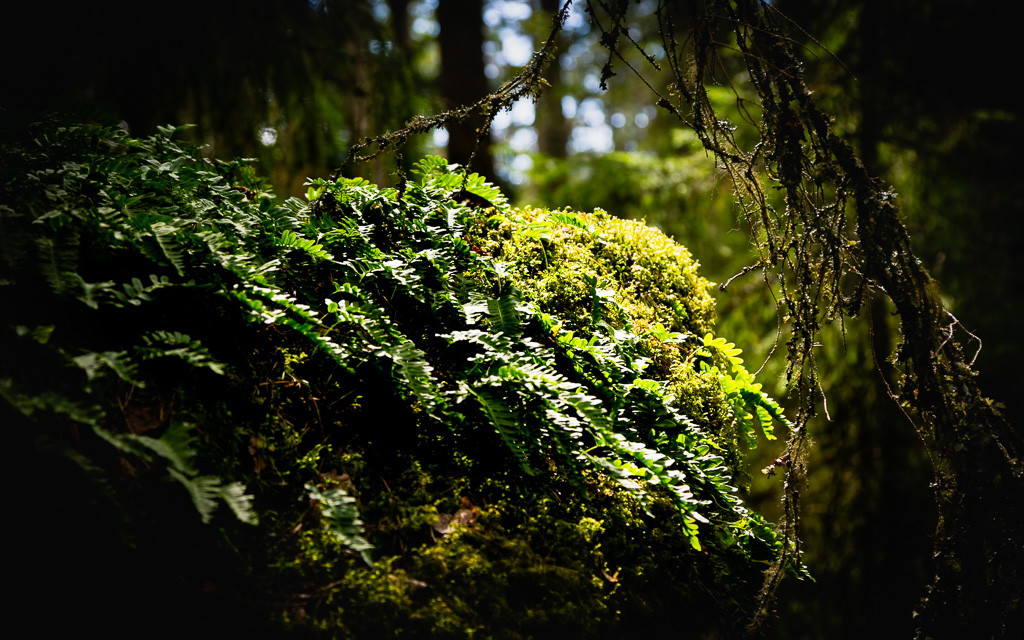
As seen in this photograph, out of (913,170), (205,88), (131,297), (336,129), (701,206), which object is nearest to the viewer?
(131,297)

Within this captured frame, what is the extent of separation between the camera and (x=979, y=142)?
541 centimetres

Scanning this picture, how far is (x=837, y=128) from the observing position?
214 inches

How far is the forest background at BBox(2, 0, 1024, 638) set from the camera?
4.56 metres

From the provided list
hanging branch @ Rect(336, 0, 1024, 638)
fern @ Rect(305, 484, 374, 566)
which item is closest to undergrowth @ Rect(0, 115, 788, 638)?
fern @ Rect(305, 484, 374, 566)

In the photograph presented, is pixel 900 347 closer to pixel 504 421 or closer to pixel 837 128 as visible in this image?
pixel 504 421

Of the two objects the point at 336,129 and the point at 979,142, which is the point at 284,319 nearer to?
the point at 336,129

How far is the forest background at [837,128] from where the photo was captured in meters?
4.56

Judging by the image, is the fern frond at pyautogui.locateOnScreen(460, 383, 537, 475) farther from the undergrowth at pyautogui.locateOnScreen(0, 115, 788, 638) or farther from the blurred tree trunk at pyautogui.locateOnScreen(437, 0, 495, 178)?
the blurred tree trunk at pyautogui.locateOnScreen(437, 0, 495, 178)

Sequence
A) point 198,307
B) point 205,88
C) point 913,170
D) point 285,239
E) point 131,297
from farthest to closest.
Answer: point 913,170
point 205,88
point 285,239
point 198,307
point 131,297

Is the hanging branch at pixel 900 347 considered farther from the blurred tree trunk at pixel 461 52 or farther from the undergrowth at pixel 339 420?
the blurred tree trunk at pixel 461 52

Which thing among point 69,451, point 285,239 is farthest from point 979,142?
point 69,451

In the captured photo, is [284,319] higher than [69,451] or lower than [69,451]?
higher

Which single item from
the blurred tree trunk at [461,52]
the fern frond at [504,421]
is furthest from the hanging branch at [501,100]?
the blurred tree trunk at [461,52]

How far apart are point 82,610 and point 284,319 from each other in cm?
92
